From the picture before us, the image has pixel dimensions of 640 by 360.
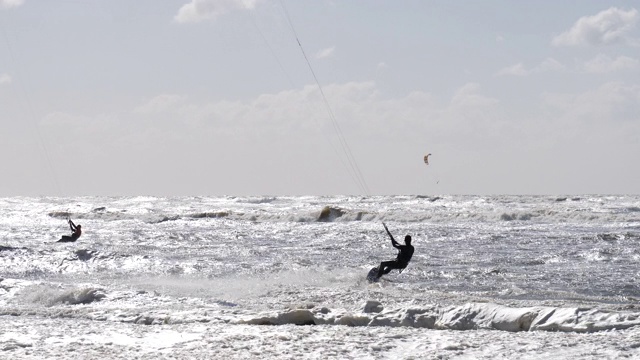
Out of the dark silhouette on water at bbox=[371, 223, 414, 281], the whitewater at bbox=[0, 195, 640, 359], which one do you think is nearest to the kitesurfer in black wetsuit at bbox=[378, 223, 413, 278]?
the dark silhouette on water at bbox=[371, 223, 414, 281]

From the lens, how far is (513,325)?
9.58m

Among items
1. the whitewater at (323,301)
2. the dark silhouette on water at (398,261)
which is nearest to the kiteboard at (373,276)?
the dark silhouette on water at (398,261)

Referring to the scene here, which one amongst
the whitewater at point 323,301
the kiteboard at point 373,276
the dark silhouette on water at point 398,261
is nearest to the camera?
the whitewater at point 323,301

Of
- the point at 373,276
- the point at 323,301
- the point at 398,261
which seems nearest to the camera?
the point at 323,301

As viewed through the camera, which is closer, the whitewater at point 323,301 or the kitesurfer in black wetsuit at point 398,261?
the whitewater at point 323,301

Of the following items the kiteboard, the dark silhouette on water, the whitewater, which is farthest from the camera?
the dark silhouette on water

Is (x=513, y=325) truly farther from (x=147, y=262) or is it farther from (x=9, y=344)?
(x=147, y=262)

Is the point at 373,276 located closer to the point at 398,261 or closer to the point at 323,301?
the point at 398,261

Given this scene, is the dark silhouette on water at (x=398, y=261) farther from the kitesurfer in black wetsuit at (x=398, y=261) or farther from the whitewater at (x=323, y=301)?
the whitewater at (x=323, y=301)

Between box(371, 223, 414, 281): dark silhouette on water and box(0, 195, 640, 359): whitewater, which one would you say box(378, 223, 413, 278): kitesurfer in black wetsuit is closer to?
box(371, 223, 414, 281): dark silhouette on water

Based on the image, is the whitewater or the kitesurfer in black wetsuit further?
the kitesurfer in black wetsuit

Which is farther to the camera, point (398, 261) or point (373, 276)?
point (398, 261)

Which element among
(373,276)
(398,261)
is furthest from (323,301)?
(398,261)

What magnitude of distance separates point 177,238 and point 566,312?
22260mm
